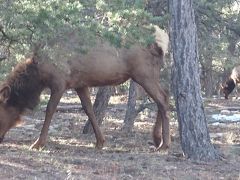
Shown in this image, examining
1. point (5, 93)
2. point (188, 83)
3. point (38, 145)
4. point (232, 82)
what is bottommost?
point (38, 145)

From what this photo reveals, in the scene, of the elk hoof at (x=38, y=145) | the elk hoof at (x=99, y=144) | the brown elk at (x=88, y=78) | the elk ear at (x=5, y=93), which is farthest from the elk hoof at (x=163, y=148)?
the elk ear at (x=5, y=93)

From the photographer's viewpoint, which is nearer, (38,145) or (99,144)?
(38,145)

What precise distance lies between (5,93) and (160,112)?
115 inches

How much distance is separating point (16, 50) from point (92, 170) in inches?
78.1

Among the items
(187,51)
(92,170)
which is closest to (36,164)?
(92,170)

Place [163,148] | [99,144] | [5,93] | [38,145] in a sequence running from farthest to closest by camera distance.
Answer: [99,144], [163,148], [5,93], [38,145]

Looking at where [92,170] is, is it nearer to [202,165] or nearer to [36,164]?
[36,164]

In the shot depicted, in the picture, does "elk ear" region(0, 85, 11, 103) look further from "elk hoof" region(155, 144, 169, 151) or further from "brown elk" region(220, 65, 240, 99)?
"brown elk" region(220, 65, 240, 99)

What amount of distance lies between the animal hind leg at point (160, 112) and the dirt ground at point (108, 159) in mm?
278

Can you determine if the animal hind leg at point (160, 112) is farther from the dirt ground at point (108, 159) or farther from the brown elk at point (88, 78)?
the dirt ground at point (108, 159)

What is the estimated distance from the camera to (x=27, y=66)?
37.0 ft

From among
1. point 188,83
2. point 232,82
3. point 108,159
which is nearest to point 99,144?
point 108,159

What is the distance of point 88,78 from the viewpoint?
11859mm

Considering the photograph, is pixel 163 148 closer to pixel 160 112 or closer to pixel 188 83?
pixel 160 112
